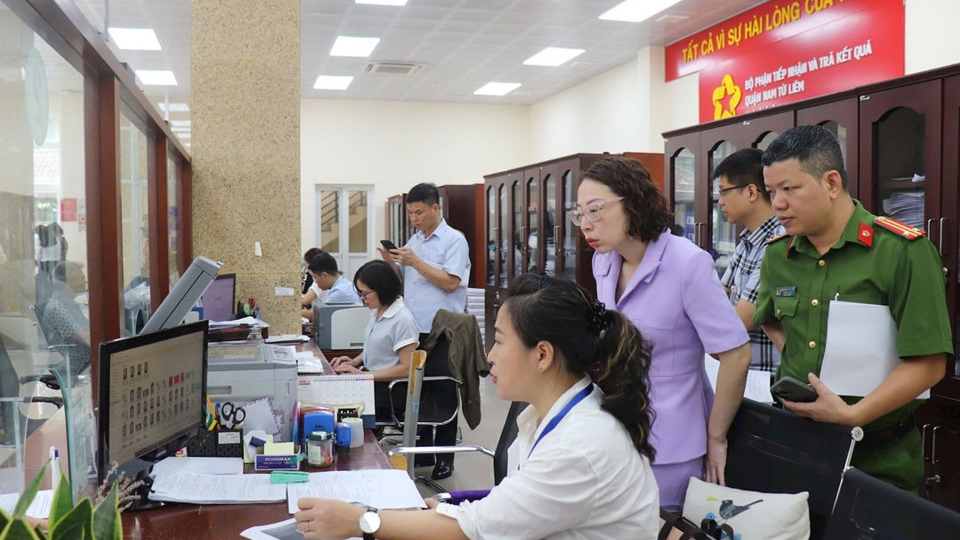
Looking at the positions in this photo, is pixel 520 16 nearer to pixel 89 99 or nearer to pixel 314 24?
pixel 314 24

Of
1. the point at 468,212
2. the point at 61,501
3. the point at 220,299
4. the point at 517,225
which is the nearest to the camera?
A: the point at 61,501

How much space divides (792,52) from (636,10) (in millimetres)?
1397

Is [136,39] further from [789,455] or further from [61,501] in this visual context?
[61,501]

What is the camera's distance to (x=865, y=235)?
1.77 m

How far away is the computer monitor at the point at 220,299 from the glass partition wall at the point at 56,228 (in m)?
1.43

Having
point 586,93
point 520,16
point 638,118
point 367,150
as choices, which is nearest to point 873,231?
point 520,16

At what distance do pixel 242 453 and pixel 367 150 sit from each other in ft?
32.7

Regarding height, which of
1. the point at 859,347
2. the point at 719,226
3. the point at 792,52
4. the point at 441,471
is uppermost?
the point at 792,52

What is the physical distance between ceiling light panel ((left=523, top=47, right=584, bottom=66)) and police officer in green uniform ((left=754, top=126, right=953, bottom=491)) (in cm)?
695

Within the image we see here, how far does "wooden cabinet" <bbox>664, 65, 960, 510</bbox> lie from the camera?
10.2 ft

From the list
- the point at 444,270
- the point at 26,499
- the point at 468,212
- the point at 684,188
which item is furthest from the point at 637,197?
the point at 468,212

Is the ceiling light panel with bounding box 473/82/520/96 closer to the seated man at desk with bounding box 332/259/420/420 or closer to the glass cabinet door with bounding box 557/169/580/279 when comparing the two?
the glass cabinet door with bounding box 557/169/580/279

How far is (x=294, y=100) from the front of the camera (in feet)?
15.2

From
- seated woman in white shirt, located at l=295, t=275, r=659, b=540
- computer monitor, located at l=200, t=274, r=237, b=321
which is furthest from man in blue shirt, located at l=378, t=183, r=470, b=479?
seated woman in white shirt, located at l=295, t=275, r=659, b=540
